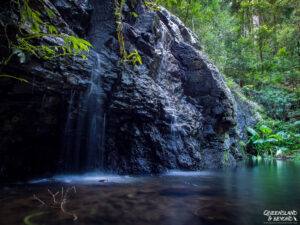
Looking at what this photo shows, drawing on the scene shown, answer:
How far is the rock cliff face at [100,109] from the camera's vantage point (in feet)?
12.9

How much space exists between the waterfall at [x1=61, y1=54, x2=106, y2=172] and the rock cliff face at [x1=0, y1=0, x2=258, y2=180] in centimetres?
2

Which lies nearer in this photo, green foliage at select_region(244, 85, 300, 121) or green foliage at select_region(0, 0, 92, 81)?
green foliage at select_region(0, 0, 92, 81)

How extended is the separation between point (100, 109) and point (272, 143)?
13342mm

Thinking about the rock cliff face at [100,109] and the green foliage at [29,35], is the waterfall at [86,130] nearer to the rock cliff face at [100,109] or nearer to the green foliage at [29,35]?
the rock cliff face at [100,109]

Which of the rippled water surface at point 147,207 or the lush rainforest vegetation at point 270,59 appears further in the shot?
the lush rainforest vegetation at point 270,59

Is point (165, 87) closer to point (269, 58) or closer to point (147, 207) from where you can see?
point (147, 207)

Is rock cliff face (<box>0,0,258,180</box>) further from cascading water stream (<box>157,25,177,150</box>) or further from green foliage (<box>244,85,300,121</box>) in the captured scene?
green foliage (<box>244,85,300,121</box>)

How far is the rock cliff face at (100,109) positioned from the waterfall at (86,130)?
0.08ft

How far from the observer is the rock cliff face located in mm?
3945

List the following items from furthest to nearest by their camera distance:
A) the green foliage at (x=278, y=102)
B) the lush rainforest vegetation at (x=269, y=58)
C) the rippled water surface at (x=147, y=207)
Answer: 1. the green foliage at (x=278, y=102)
2. the lush rainforest vegetation at (x=269, y=58)
3. the rippled water surface at (x=147, y=207)

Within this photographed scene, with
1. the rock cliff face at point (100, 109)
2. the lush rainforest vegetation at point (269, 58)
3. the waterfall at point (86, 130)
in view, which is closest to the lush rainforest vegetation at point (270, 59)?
the lush rainforest vegetation at point (269, 58)

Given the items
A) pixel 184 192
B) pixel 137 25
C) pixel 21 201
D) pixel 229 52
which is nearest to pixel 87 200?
pixel 21 201

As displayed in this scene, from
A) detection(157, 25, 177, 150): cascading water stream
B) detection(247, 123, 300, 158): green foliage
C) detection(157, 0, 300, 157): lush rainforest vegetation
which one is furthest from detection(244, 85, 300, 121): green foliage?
detection(157, 25, 177, 150): cascading water stream

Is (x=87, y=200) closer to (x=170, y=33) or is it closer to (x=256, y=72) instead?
(x=170, y=33)
